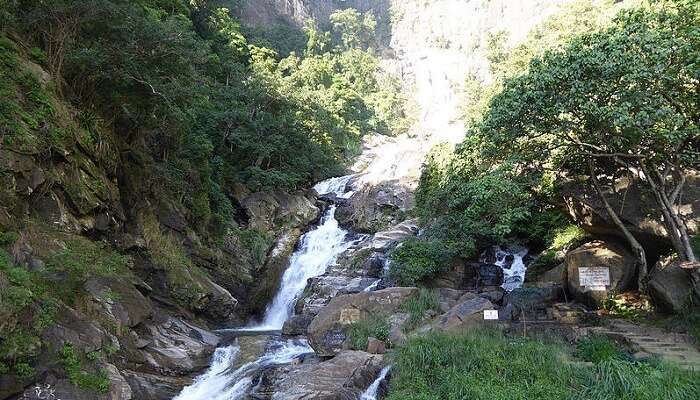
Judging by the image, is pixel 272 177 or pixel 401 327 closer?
pixel 401 327

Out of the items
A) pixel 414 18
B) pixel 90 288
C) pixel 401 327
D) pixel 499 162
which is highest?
pixel 414 18

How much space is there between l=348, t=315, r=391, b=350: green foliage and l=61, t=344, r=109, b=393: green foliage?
5.74 m

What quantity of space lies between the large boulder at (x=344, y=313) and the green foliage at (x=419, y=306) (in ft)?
0.97

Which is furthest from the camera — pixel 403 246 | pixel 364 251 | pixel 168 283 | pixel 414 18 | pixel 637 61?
pixel 414 18

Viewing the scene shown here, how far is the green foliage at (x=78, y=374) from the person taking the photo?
7977mm

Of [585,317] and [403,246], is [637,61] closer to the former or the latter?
[585,317]

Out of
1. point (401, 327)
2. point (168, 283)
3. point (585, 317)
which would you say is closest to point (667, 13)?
point (585, 317)

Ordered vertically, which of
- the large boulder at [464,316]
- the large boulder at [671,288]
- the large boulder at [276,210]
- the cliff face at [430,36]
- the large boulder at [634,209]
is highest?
the cliff face at [430,36]

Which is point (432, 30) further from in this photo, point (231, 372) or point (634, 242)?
point (231, 372)

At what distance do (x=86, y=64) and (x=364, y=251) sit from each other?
1280 cm

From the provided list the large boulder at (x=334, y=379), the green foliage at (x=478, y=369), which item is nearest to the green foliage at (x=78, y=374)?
A: the large boulder at (x=334, y=379)

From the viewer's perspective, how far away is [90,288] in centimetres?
1025

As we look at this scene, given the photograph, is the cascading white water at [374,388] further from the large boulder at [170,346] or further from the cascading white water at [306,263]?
the cascading white water at [306,263]

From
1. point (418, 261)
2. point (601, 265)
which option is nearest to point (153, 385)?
point (418, 261)
